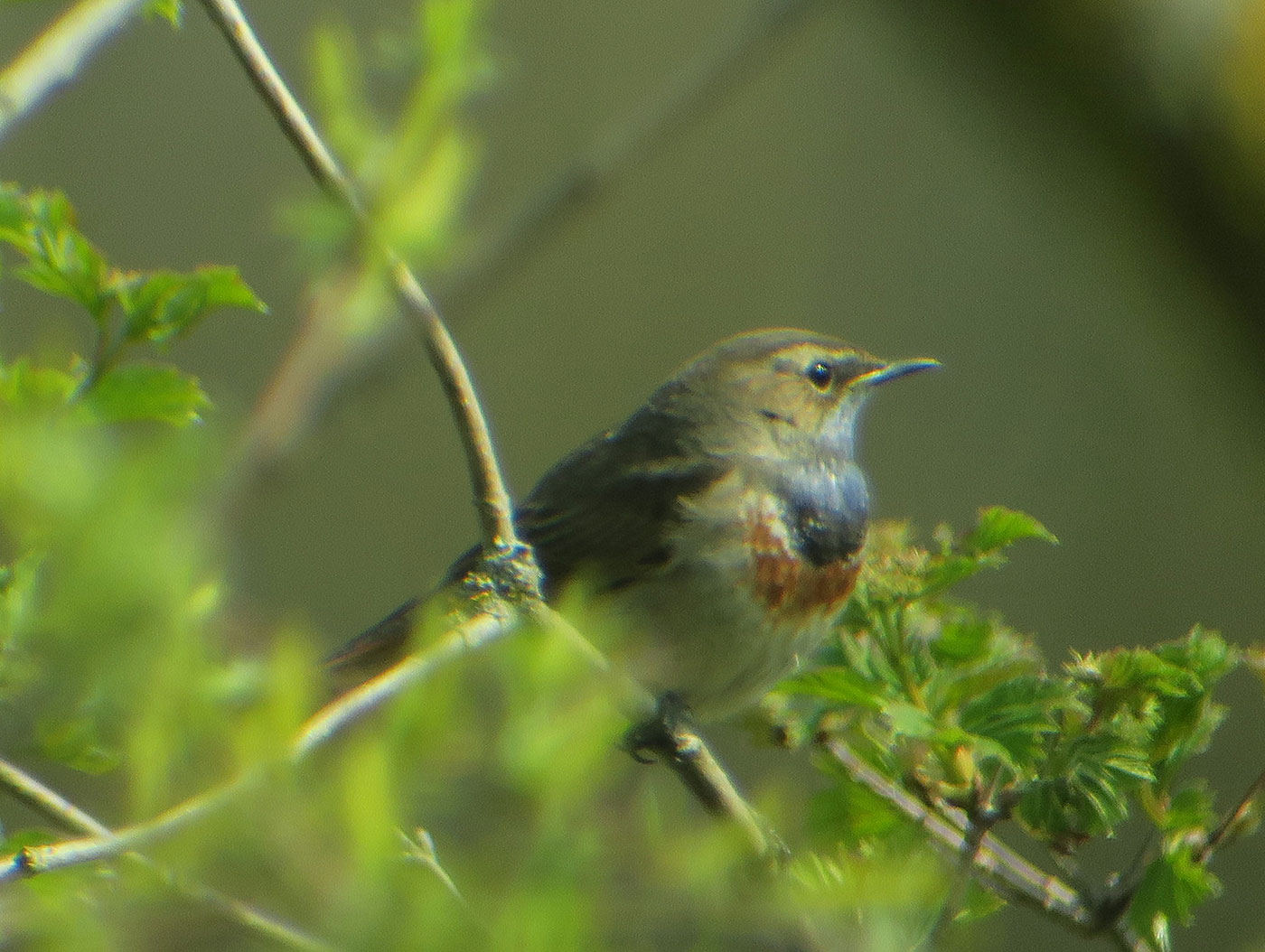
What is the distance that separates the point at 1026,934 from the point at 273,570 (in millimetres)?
3175

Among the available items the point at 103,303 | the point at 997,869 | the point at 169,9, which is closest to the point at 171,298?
the point at 103,303

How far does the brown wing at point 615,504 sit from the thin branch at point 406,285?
1.58 meters

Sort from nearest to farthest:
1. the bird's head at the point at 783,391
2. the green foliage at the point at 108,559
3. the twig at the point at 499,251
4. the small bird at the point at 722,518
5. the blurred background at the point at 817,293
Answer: the green foliage at the point at 108,559 → the twig at the point at 499,251 → the small bird at the point at 722,518 → the bird's head at the point at 783,391 → the blurred background at the point at 817,293

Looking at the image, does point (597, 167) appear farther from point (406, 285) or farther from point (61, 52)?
point (61, 52)

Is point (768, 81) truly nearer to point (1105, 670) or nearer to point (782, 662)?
point (782, 662)

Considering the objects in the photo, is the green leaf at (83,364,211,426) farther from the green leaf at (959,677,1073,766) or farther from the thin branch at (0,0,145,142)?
the green leaf at (959,677,1073,766)

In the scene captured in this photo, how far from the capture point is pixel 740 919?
55 cm

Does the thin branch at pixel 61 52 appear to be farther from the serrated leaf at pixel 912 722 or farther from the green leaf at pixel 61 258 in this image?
the serrated leaf at pixel 912 722

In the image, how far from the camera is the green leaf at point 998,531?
1725 mm

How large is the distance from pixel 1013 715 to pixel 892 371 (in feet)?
6.23

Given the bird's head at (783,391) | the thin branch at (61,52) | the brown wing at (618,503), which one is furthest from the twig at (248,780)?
the bird's head at (783,391)

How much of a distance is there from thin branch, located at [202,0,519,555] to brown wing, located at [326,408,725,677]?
62.4 inches

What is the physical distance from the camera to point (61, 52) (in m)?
0.74

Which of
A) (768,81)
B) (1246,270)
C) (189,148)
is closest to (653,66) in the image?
(768,81)
